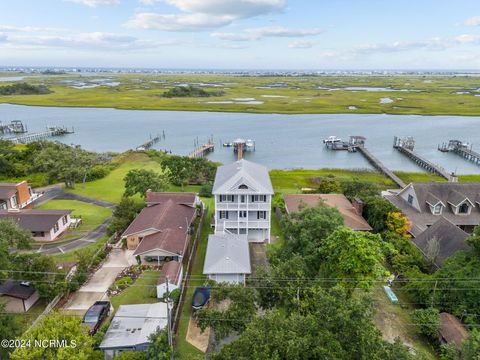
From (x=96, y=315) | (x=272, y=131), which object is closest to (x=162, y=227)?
(x=96, y=315)

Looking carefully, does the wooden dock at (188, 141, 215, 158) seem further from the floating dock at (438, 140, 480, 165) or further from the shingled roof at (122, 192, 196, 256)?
the floating dock at (438, 140, 480, 165)

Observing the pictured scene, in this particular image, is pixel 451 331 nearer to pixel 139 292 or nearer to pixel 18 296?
pixel 139 292

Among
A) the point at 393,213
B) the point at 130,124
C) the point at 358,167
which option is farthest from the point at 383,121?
the point at 393,213

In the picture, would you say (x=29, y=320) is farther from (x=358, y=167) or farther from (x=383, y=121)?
(x=383, y=121)

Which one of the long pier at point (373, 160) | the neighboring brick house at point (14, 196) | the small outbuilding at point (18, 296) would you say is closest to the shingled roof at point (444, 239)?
the long pier at point (373, 160)

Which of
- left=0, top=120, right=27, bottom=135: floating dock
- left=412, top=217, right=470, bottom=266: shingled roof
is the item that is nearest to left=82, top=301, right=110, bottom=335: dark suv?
left=412, top=217, right=470, bottom=266: shingled roof

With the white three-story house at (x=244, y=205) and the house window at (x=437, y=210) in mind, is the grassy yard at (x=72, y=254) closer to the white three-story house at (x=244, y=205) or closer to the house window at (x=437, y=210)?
the white three-story house at (x=244, y=205)
